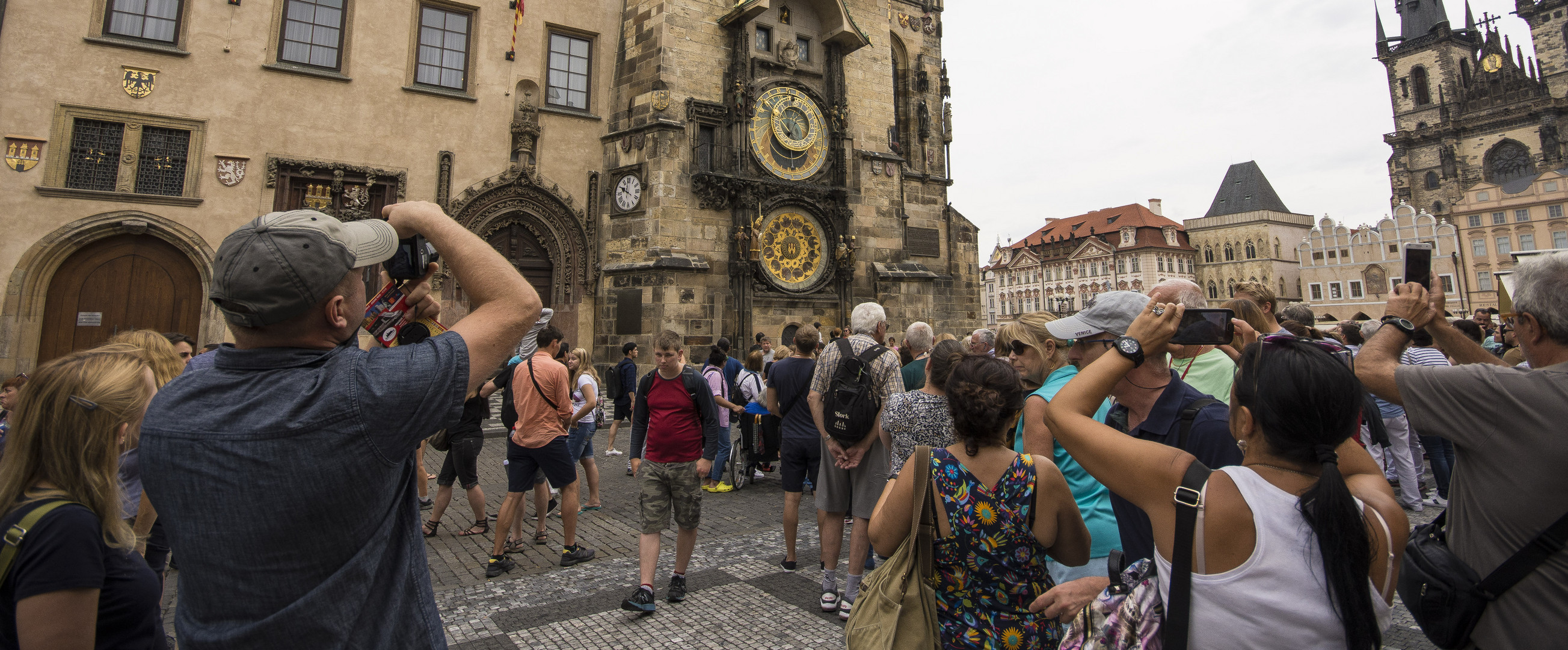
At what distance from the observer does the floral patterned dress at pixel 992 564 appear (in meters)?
2.23

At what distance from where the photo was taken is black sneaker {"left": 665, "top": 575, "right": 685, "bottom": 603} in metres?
4.55

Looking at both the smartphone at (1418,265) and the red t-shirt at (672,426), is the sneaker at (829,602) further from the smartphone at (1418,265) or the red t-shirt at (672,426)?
the smartphone at (1418,265)

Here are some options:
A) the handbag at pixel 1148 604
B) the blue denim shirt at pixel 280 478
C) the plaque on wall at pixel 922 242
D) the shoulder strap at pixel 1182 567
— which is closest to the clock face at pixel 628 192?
the plaque on wall at pixel 922 242

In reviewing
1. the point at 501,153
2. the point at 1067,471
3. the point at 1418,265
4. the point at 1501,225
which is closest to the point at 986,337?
the point at 1067,471

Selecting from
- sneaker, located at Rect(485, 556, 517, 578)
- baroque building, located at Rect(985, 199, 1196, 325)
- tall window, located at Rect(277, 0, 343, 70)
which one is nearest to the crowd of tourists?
sneaker, located at Rect(485, 556, 517, 578)

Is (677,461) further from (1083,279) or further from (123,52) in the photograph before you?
(1083,279)

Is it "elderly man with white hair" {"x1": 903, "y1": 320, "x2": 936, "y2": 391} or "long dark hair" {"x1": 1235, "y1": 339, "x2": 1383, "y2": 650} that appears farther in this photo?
"elderly man with white hair" {"x1": 903, "y1": 320, "x2": 936, "y2": 391}

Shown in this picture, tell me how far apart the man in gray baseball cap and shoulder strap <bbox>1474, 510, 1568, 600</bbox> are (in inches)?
102

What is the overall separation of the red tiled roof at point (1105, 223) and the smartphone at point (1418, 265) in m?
67.7

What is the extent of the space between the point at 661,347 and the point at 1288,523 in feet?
13.7

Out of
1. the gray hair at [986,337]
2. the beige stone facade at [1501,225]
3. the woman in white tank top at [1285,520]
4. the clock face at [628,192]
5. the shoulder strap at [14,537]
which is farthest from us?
the beige stone facade at [1501,225]

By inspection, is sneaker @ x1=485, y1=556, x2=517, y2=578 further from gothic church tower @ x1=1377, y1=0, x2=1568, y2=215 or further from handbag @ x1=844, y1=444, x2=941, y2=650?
gothic church tower @ x1=1377, y1=0, x2=1568, y2=215

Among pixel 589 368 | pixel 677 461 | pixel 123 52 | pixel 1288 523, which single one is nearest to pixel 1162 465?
pixel 1288 523

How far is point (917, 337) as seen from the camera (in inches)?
223
